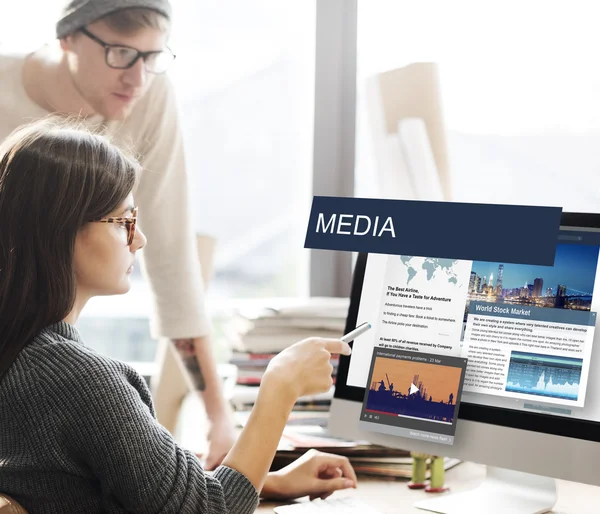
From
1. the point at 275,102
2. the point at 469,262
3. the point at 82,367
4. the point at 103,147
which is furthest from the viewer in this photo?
the point at 275,102

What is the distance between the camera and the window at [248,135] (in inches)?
81.9

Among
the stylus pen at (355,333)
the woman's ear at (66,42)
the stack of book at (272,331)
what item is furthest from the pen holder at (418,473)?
the woman's ear at (66,42)

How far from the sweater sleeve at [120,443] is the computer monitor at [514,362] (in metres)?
0.37

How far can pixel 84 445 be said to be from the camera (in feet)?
2.88

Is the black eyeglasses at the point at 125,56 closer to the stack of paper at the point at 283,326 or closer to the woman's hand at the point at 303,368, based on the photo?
the stack of paper at the point at 283,326

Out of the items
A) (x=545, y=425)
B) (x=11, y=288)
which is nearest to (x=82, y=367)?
(x=11, y=288)

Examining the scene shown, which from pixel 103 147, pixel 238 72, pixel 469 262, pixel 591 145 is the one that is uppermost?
pixel 238 72

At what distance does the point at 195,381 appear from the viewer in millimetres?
1613

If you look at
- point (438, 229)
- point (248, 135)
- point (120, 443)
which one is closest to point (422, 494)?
point (438, 229)

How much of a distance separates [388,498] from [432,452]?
0.13 metres

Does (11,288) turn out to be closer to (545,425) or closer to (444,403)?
(444,403)

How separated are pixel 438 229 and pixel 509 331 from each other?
7.3 inches

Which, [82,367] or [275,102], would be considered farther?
[275,102]

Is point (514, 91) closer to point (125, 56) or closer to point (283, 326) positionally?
point (283, 326)
